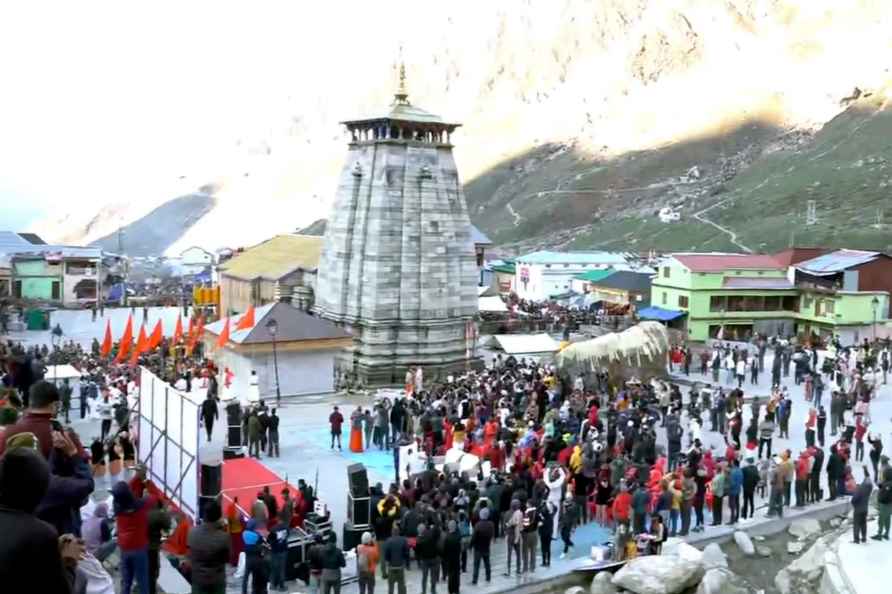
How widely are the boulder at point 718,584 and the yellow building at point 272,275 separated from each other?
30088 mm

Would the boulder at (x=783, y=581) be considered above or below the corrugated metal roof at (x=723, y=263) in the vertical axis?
below

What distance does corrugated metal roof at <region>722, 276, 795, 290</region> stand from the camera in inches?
1869

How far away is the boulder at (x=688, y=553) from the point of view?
16656mm

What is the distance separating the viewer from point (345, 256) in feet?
125

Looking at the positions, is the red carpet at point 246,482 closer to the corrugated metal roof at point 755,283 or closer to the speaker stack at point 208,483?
the speaker stack at point 208,483

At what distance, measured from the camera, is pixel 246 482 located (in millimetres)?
19109

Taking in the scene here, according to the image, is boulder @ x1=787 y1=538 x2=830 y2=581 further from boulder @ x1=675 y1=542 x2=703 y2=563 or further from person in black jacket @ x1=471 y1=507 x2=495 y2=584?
person in black jacket @ x1=471 y1=507 x2=495 y2=584

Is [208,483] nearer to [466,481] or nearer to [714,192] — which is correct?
[466,481]

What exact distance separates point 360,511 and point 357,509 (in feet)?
0.28

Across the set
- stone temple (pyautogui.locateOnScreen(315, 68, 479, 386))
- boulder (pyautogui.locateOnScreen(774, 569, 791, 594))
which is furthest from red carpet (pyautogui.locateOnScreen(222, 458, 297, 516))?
stone temple (pyautogui.locateOnScreen(315, 68, 479, 386))

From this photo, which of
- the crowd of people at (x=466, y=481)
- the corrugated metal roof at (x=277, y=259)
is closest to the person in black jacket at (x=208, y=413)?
the crowd of people at (x=466, y=481)

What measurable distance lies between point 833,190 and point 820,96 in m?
67.6

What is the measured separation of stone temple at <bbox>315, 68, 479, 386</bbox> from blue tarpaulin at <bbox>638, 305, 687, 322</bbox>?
14.0m

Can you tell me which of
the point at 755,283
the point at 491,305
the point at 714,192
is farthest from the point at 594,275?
the point at 714,192
